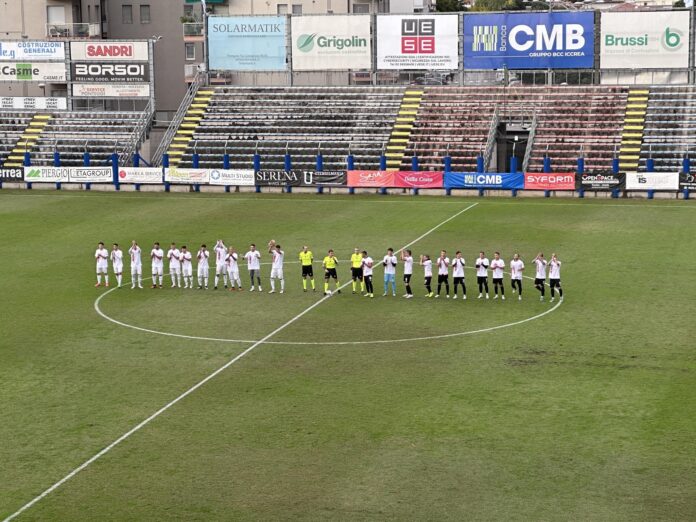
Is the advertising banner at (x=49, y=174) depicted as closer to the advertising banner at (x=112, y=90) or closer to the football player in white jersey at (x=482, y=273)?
the advertising banner at (x=112, y=90)

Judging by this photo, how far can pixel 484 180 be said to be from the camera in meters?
61.6

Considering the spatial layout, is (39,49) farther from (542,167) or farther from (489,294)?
(489,294)

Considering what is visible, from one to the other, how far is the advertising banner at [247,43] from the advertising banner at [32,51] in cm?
1057

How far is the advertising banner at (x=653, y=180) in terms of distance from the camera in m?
58.7

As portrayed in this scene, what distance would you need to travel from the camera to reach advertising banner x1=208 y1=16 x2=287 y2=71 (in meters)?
75.3

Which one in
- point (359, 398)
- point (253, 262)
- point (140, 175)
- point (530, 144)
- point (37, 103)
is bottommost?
point (359, 398)

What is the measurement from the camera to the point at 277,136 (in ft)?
228

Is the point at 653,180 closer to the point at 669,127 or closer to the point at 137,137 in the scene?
the point at 669,127

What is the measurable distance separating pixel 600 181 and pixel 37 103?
39.4 m

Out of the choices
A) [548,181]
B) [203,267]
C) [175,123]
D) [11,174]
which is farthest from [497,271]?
[11,174]

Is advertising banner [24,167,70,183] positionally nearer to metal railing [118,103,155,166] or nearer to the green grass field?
metal railing [118,103,155,166]

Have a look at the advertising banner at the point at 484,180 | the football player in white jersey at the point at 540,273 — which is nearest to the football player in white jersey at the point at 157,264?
the football player in white jersey at the point at 540,273

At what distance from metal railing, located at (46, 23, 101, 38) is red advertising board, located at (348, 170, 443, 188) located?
32.7 meters

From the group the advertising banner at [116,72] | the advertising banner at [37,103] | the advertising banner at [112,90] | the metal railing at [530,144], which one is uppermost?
the advertising banner at [116,72]
